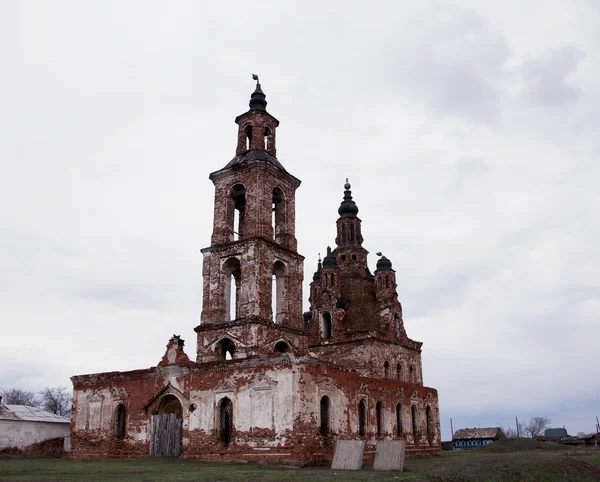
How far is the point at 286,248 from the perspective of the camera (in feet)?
106

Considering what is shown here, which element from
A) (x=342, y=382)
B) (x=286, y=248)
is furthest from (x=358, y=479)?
(x=286, y=248)

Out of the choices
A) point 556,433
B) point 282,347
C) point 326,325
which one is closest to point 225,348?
point 282,347

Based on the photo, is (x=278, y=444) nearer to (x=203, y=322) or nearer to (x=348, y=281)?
(x=203, y=322)

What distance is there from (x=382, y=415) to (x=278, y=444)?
28.1 feet

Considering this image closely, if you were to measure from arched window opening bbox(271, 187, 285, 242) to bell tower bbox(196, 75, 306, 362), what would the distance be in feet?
0.18

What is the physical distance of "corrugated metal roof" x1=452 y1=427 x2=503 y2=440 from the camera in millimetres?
65062

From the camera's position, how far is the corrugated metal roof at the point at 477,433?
213ft

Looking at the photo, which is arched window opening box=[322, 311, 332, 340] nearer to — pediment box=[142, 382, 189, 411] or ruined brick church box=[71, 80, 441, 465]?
ruined brick church box=[71, 80, 441, 465]

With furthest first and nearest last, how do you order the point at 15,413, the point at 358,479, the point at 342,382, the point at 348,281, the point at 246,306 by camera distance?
the point at 348,281 → the point at 15,413 → the point at 246,306 → the point at 342,382 → the point at 358,479

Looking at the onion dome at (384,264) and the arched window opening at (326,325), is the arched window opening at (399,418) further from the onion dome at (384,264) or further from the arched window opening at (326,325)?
the onion dome at (384,264)

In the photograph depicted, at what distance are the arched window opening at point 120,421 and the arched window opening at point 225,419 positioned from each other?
20.5ft

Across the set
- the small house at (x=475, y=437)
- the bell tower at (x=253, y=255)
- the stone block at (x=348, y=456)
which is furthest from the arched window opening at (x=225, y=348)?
the small house at (x=475, y=437)

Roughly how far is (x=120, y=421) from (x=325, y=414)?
10834mm

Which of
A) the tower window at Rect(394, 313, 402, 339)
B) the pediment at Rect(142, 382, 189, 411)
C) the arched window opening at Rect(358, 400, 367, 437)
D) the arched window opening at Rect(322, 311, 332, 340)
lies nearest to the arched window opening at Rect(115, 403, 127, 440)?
the pediment at Rect(142, 382, 189, 411)
